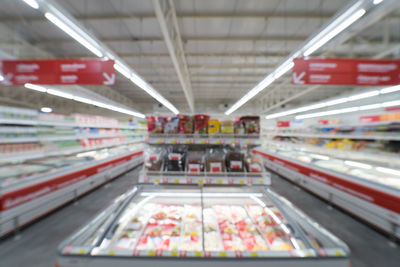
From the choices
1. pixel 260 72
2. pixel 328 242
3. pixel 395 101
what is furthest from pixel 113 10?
pixel 395 101

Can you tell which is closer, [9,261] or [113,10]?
Answer: [9,261]

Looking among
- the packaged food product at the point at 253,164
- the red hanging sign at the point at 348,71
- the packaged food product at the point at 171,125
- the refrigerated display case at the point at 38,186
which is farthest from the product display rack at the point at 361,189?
the refrigerated display case at the point at 38,186

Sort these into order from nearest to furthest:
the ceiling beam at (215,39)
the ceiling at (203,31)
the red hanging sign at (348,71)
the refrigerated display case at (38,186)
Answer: the refrigerated display case at (38,186), the red hanging sign at (348,71), the ceiling at (203,31), the ceiling beam at (215,39)

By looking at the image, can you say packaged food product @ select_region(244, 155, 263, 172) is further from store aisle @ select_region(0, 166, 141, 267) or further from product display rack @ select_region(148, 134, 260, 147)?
store aisle @ select_region(0, 166, 141, 267)

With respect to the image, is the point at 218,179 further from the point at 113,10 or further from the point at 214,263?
the point at 113,10

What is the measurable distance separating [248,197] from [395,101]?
14.6 ft

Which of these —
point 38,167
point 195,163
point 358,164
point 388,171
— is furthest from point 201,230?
point 358,164

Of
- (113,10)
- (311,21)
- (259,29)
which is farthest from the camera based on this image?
(259,29)

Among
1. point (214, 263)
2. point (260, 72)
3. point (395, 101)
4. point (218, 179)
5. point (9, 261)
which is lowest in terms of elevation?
point (9, 261)

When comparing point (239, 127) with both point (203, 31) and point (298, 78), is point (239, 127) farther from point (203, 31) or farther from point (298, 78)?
point (203, 31)

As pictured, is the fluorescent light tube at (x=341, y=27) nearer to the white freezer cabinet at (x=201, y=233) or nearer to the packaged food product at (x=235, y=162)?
the packaged food product at (x=235, y=162)

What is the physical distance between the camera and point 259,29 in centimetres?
479

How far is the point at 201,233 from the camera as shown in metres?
1.54

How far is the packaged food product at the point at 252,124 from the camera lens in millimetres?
1879
